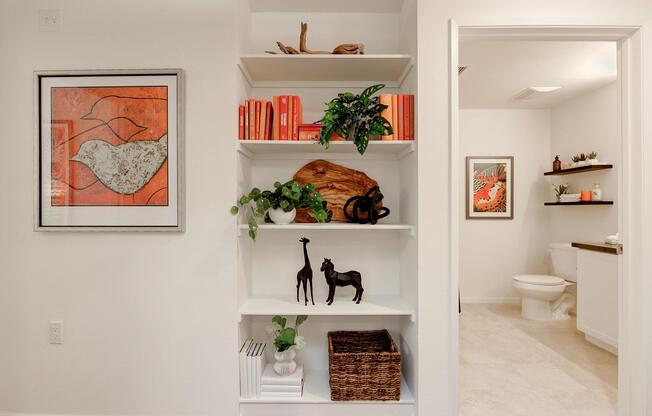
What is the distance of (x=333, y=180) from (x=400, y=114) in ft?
1.86

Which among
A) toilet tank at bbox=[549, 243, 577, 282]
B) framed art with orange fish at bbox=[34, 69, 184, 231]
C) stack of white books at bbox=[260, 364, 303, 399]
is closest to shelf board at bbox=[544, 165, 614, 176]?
toilet tank at bbox=[549, 243, 577, 282]

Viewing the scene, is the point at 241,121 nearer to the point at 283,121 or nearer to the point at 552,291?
the point at 283,121

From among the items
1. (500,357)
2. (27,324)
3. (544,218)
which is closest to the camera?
(27,324)

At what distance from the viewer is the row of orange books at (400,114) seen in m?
1.97

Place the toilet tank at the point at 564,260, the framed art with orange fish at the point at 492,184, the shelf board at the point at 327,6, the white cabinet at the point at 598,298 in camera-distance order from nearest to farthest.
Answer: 1. the shelf board at the point at 327,6
2. the white cabinet at the point at 598,298
3. the toilet tank at the point at 564,260
4. the framed art with orange fish at the point at 492,184

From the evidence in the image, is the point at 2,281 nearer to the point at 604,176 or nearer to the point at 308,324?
the point at 308,324

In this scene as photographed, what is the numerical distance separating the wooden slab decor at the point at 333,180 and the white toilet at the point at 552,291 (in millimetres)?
2585

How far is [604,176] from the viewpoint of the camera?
3.84 meters

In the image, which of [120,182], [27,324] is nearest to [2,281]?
[27,324]

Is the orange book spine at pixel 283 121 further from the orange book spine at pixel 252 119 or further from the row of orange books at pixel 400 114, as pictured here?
the row of orange books at pixel 400 114

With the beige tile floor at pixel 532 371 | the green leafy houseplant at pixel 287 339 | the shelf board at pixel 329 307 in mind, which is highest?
the shelf board at pixel 329 307

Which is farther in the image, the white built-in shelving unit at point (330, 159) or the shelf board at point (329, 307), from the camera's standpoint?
the white built-in shelving unit at point (330, 159)

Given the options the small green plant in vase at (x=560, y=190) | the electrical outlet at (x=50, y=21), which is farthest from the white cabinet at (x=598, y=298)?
the electrical outlet at (x=50, y=21)

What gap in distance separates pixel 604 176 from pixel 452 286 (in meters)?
3.04
